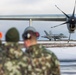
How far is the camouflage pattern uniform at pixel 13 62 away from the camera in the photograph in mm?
4484

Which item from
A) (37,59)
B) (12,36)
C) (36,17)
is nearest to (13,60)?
(12,36)

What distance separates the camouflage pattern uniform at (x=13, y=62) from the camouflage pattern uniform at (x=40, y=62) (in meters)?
0.11

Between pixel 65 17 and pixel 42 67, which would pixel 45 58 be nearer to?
pixel 42 67

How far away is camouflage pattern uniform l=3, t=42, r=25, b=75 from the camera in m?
4.48

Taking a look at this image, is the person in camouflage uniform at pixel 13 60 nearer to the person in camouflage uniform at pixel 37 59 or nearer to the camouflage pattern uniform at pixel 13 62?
the camouflage pattern uniform at pixel 13 62

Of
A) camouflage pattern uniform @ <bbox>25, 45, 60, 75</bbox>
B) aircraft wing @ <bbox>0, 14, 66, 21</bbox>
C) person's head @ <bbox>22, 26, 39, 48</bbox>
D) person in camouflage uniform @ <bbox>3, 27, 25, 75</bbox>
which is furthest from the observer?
aircraft wing @ <bbox>0, 14, 66, 21</bbox>

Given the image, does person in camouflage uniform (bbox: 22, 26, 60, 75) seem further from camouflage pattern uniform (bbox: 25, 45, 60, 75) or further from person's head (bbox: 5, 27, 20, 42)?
person's head (bbox: 5, 27, 20, 42)

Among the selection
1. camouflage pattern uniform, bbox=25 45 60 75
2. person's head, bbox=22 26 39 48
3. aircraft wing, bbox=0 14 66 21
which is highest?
person's head, bbox=22 26 39 48

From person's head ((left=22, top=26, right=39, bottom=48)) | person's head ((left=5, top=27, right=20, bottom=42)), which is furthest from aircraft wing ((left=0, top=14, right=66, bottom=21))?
person's head ((left=5, top=27, right=20, bottom=42))

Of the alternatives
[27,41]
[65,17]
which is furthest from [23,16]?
[27,41]

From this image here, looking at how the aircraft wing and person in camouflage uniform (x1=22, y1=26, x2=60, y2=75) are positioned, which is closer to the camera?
person in camouflage uniform (x1=22, y1=26, x2=60, y2=75)

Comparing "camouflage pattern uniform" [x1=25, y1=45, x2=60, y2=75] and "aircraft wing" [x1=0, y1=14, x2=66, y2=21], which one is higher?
"camouflage pattern uniform" [x1=25, y1=45, x2=60, y2=75]

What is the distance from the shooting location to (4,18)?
1684 inches

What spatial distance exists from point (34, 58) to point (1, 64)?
0.45 m
